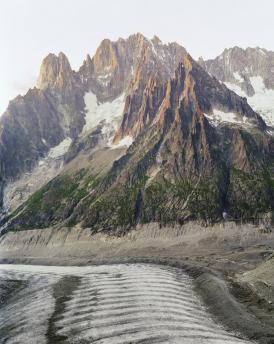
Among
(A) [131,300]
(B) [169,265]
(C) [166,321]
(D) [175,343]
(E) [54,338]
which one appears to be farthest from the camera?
(B) [169,265]

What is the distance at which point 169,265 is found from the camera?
606 ft

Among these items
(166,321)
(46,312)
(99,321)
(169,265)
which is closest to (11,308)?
(46,312)

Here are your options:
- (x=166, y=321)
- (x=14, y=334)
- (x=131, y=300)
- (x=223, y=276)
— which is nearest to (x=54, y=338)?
(x=14, y=334)

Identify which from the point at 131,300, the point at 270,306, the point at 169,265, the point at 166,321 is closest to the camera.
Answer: the point at 166,321

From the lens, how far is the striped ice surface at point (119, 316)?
69.3 meters

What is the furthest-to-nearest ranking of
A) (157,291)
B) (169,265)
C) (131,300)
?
1. (169,265)
2. (157,291)
3. (131,300)

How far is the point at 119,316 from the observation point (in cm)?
8225

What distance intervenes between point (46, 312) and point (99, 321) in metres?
14.2

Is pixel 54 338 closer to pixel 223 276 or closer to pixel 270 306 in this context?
pixel 270 306

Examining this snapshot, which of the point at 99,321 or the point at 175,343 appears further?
the point at 99,321

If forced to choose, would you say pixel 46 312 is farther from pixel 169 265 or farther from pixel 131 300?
pixel 169 265

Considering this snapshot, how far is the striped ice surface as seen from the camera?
2729 inches

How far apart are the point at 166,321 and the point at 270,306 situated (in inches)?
750

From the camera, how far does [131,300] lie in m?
95.8
